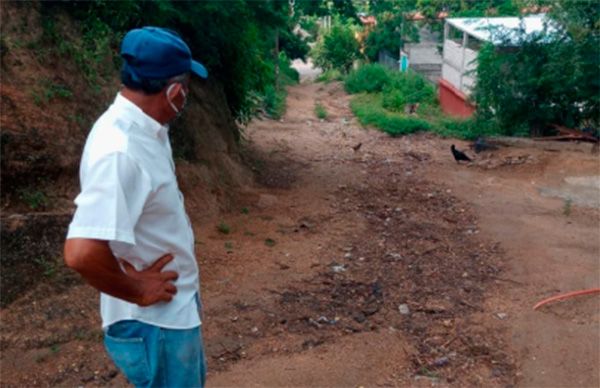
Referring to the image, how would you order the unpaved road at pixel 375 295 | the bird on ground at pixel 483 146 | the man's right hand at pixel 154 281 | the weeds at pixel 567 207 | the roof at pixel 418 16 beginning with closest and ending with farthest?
the man's right hand at pixel 154 281, the unpaved road at pixel 375 295, the weeds at pixel 567 207, the bird on ground at pixel 483 146, the roof at pixel 418 16

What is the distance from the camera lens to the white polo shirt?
7.20 feet

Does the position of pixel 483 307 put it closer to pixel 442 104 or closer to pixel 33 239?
pixel 33 239

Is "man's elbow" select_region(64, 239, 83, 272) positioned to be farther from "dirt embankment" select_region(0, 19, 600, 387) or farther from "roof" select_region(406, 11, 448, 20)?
"roof" select_region(406, 11, 448, 20)

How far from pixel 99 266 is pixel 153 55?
719 mm

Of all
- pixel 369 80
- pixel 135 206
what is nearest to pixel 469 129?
pixel 369 80

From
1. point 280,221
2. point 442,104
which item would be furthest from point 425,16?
point 280,221

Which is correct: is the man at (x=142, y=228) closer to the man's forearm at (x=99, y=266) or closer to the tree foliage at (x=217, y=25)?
the man's forearm at (x=99, y=266)

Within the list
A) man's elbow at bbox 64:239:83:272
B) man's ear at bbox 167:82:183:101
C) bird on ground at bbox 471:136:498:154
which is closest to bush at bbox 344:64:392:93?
bird on ground at bbox 471:136:498:154

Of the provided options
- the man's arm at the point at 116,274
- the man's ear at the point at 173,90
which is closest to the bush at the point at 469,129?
the man's ear at the point at 173,90

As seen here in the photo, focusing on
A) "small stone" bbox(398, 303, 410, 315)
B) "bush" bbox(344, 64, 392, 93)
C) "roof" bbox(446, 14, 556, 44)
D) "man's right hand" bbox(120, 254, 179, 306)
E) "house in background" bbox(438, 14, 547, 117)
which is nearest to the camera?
"man's right hand" bbox(120, 254, 179, 306)

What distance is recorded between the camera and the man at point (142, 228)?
7.23ft

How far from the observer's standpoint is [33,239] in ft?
18.5

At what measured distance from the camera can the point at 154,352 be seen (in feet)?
8.08

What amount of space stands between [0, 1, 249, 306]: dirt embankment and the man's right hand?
3.26 metres
